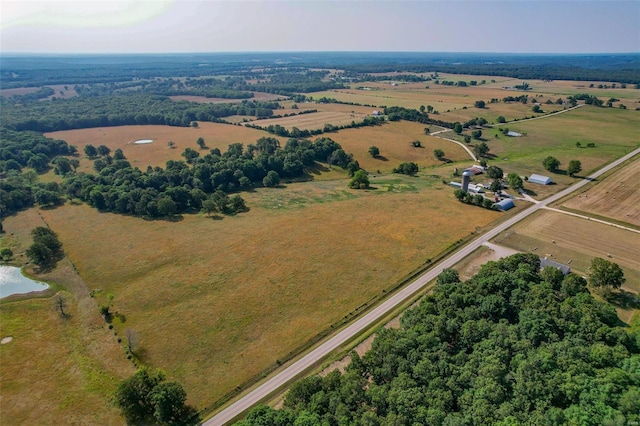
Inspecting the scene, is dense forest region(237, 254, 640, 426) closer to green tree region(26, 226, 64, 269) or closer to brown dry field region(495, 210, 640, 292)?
brown dry field region(495, 210, 640, 292)

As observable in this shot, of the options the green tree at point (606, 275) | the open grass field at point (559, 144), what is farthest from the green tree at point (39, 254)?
the open grass field at point (559, 144)

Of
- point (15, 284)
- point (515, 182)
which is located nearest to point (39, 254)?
point (15, 284)

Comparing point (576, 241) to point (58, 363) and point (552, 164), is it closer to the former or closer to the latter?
point (552, 164)

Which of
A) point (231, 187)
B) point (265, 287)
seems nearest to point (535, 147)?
point (231, 187)

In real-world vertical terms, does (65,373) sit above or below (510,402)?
below

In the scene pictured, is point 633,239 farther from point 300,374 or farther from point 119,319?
point 119,319

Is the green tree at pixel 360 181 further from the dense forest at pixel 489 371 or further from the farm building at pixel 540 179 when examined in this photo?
the dense forest at pixel 489 371

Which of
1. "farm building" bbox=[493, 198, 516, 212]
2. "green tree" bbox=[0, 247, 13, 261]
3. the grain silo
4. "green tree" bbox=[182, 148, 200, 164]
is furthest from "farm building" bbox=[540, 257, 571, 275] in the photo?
"green tree" bbox=[182, 148, 200, 164]
